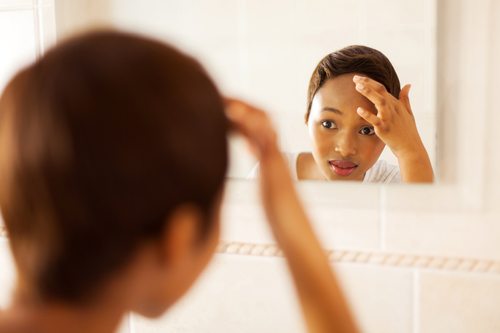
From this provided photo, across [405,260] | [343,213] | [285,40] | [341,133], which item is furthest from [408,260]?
[285,40]

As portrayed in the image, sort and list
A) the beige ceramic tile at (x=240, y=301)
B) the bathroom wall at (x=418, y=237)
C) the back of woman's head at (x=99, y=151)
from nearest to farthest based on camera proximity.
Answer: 1. the back of woman's head at (x=99, y=151)
2. the bathroom wall at (x=418, y=237)
3. the beige ceramic tile at (x=240, y=301)

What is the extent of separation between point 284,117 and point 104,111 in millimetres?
503

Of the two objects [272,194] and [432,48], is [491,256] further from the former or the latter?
[272,194]

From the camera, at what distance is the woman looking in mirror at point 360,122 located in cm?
85

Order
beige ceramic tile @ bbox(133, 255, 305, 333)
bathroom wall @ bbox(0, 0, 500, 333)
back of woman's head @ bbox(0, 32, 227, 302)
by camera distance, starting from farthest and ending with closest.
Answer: beige ceramic tile @ bbox(133, 255, 305, 333)
bathroom wall @ bbox(0, 0, 500, 333)
back of woman's head @ bbox(0, 32, 227, 302)

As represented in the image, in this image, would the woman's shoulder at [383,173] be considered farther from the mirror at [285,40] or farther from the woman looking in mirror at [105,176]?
the woman looking in mirror at [105,176]

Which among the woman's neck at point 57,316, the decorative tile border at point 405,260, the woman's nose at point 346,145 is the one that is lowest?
the decorative tile border at point 405,260

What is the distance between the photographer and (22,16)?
1077 millimetres

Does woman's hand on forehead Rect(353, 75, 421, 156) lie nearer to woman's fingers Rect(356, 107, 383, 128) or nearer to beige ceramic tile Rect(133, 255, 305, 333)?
woman's fingers Rect(356, 107, 383, 128)

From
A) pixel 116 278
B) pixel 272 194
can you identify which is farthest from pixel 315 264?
pixel 116 278

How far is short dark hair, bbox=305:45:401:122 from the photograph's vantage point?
85 centimetres

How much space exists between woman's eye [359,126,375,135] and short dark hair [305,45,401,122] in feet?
0.20

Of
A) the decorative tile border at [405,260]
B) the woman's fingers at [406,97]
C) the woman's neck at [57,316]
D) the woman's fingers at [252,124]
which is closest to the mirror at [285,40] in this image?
the woman's fingers at [406,97]

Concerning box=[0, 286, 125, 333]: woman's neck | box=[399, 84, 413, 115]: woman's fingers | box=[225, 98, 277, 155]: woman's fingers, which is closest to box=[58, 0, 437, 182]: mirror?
box=[399, 84, 413, 115]: woman's fingers
